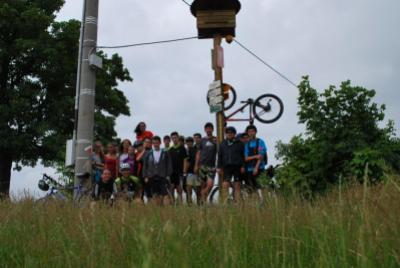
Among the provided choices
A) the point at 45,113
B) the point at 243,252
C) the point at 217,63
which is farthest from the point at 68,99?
the point at 243,252

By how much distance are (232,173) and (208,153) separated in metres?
0.81

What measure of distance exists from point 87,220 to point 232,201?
1.17 m

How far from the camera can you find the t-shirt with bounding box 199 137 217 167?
10.2 m

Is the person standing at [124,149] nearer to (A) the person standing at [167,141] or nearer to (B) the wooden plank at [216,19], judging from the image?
(A) the person standing at [167,141]

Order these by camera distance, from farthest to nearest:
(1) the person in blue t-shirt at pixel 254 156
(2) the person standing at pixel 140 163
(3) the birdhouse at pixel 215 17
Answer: (3) the birdhouse at pixel 215 17
(2) the person standing at pixel 140 163
(1) the person in blue t-shirt at pixel 254 156

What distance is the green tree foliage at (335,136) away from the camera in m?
13.0

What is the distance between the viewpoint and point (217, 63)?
39.8 ft

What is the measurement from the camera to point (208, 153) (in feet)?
33.6

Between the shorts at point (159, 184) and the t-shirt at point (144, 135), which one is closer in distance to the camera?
the shorts at point (159, 184)

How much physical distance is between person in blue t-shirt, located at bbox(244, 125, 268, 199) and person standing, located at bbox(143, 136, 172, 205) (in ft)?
4.56

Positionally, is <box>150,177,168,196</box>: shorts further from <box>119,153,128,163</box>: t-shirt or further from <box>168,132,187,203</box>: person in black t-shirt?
<box>119,153,128,163</box>: t-shirt

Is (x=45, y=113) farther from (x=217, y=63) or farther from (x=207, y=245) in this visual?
(x=207, y=245)

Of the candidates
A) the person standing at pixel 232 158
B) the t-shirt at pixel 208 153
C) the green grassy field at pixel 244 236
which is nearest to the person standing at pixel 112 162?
the t-shirt at pixel 208 153

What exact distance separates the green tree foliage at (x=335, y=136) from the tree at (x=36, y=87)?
35.8 ft
